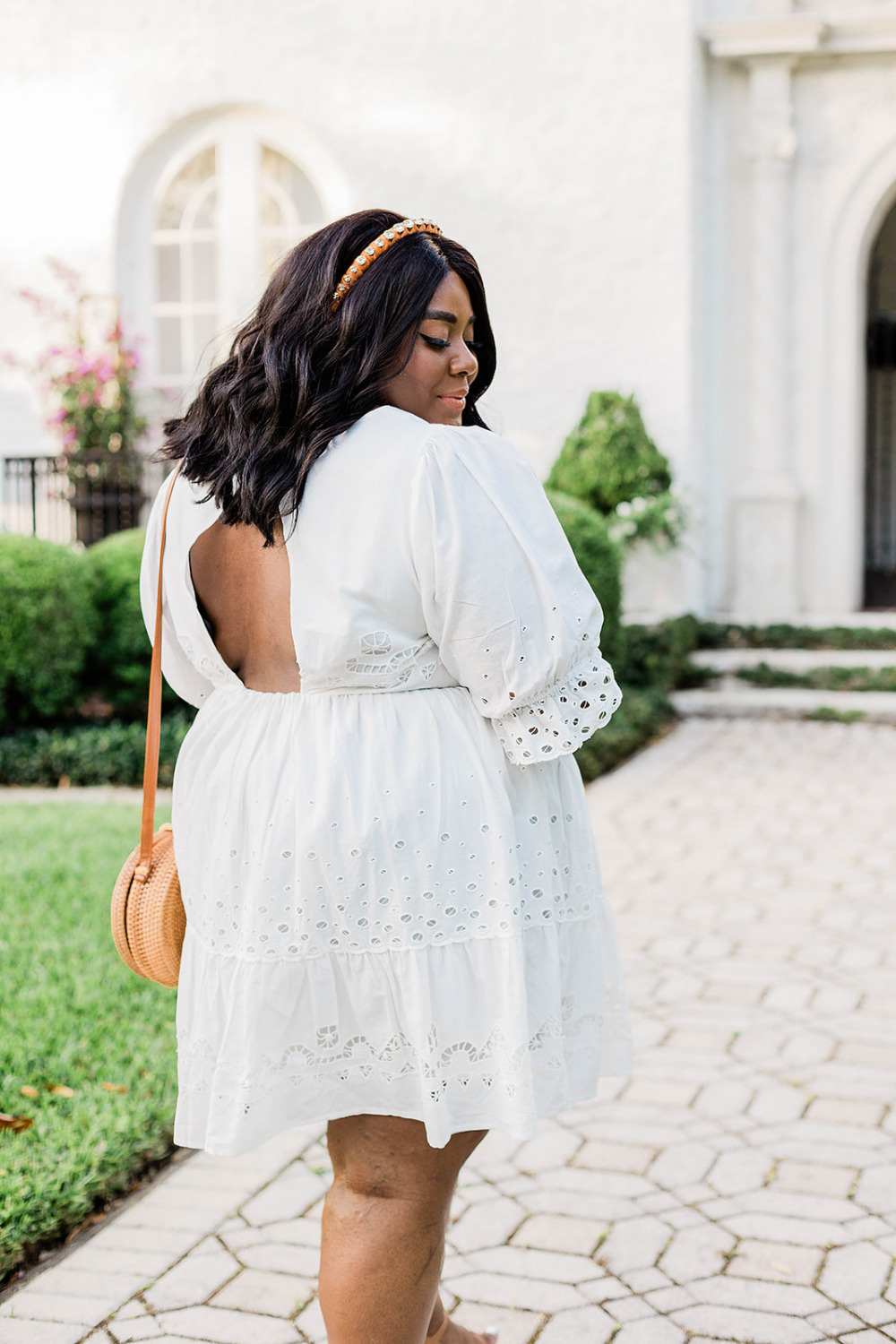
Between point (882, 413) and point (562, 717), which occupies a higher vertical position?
point (882, 413)

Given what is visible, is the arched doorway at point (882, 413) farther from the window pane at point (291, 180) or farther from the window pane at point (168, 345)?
the window pane at point (168, 345)

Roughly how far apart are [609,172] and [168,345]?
4.07 m

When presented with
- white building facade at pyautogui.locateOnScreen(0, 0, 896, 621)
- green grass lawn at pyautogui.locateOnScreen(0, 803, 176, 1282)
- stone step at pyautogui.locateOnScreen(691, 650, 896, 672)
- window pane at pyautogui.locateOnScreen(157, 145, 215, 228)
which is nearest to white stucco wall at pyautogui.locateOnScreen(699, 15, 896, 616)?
white building facade at pyautogui.locateOnScreen(0, 0, 896, 621)

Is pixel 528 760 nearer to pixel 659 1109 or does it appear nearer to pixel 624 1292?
pixel 624 1292

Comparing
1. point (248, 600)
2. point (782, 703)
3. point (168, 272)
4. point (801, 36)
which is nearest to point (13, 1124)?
point (248, 600)

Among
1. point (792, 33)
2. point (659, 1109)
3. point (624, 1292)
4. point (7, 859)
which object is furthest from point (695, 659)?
point (624, 1292)

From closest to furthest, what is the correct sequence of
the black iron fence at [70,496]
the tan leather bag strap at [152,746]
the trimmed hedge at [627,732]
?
1. the tan leather bag strap at [152,746]
2. the trimmed hedge at [627,732]
3. the black iron fence at [70,496]

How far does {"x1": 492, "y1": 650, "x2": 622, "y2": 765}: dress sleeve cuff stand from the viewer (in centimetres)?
178

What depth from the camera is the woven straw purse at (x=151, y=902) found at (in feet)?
6.50

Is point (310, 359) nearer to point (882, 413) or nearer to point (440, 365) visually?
point (440, 365)

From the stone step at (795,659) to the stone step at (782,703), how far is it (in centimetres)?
25

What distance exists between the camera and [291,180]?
11.6 m

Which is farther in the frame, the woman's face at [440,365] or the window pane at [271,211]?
the window pane at [271,211]

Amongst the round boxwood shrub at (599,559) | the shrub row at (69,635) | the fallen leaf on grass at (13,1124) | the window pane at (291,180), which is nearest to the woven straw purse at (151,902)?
the fallen leaf on grass at (13,1124)
